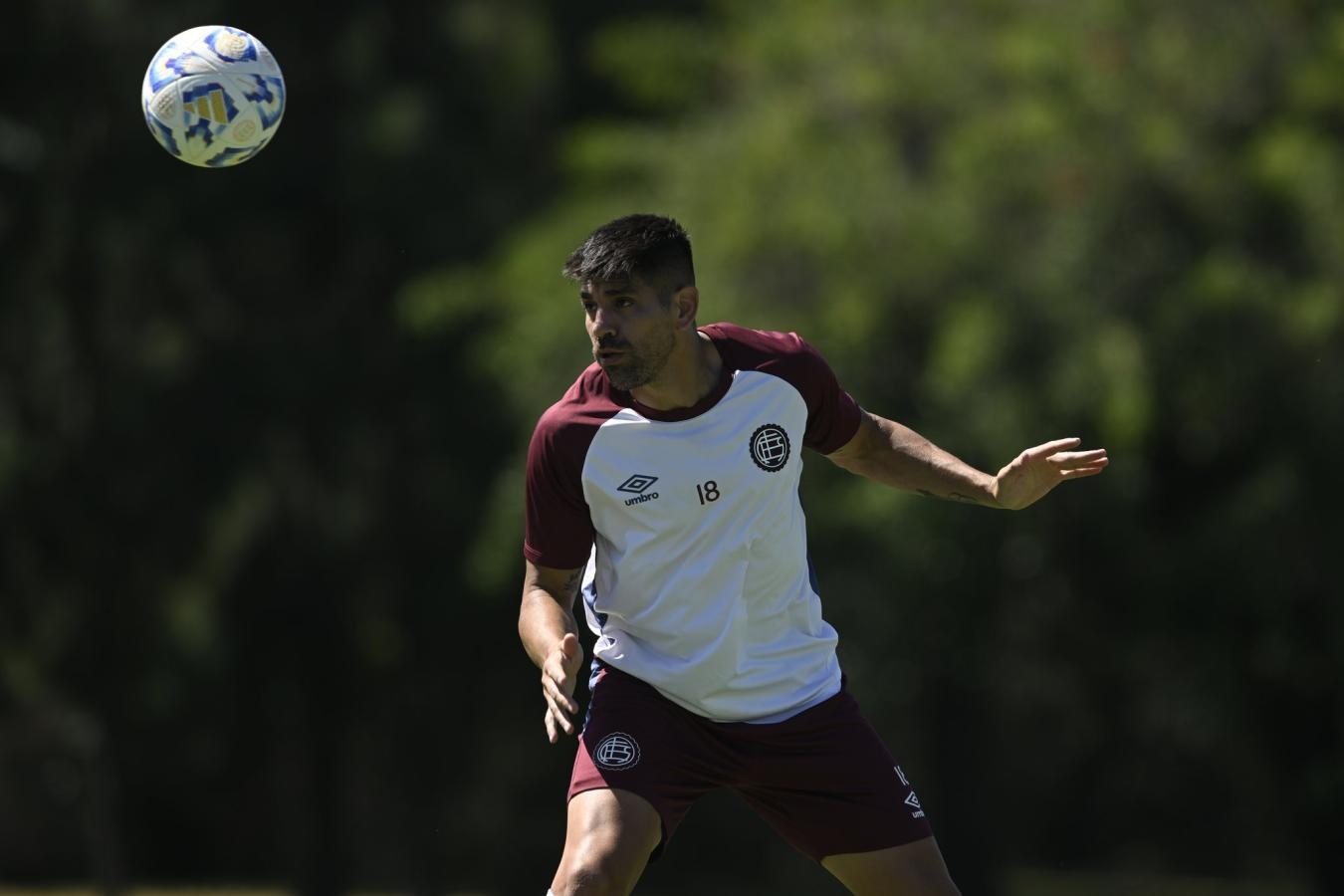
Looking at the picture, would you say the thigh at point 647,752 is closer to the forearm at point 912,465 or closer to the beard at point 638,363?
the beard at point 638,363

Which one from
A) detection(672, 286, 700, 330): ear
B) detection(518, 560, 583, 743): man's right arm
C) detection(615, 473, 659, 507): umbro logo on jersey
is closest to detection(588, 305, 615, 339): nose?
detection(672, 286, 700, 330): ear

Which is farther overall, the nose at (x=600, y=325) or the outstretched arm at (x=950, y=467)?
the outstretched arm at (x=950, y=467)

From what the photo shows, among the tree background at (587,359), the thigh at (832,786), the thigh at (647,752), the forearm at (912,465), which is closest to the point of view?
the thigh at (647,752)

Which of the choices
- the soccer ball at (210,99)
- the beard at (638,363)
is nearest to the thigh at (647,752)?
the beard at (638,363)

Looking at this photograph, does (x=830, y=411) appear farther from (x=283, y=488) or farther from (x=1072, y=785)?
(x=1072, y=785)

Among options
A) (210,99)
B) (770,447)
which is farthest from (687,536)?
(210,99)

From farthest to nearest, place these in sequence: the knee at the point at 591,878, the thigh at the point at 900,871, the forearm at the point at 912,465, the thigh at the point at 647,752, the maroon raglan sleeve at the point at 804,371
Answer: the forearm at the point at 912,465 → the maroon raglan sleeve at the point at 804,371 → the thigh at the point at 900,871 → the thigh at the point at 647,752 → the knee at the point at 591,878

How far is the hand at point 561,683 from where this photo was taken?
5.29 metres

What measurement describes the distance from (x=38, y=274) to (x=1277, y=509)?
1336 cm

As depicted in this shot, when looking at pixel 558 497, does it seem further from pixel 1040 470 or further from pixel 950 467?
pixel 1040 470

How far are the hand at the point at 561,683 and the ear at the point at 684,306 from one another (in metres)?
1.10

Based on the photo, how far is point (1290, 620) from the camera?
17766 mm

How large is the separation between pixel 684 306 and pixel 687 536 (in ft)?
2.35

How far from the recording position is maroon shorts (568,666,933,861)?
233 inches
